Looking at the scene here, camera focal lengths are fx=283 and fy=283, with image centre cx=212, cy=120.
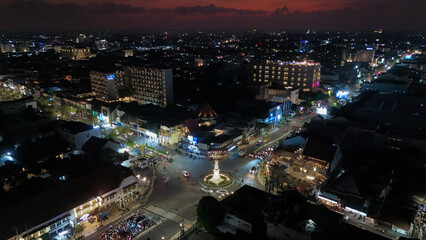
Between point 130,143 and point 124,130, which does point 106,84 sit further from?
point 130,143

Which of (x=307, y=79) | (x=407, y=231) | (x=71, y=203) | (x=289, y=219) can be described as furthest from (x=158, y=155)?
(x=307, y=79)

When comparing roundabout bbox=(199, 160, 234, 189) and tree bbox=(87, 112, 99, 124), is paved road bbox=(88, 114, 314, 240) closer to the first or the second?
roundabout bbox=(199, 160, 234, 189)

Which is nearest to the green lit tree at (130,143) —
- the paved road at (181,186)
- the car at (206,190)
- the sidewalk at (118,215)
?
the paved road at (181,186)

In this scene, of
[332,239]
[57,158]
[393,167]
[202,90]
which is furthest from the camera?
[202,90]

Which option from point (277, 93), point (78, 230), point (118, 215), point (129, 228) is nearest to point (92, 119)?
point (118, 215)

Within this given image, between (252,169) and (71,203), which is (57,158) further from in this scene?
(252,169)
